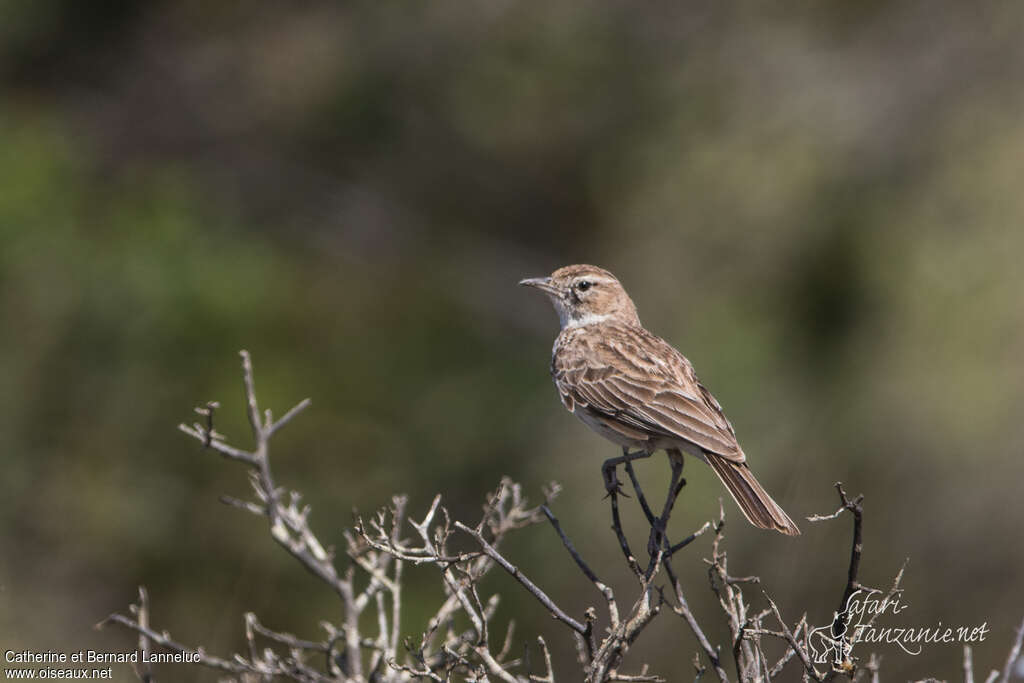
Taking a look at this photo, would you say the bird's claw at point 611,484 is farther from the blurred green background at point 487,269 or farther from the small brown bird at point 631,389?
the blurred green background at point 487,269

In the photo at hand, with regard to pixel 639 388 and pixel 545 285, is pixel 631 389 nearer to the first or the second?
pixel 639 388

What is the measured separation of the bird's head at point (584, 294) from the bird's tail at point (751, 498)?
144 cm

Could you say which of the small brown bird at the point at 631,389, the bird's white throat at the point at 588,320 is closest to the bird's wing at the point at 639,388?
the small brown bird at the point at 631,389

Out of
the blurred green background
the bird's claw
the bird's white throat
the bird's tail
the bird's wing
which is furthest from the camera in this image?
the blurred green background

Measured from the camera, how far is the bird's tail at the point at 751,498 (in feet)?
14.0

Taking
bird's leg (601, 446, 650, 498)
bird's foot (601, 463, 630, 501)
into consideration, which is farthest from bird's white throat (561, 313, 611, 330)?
bird's foot (601, 463, 630, 501)

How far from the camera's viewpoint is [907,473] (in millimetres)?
11008

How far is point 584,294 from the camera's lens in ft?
19.6

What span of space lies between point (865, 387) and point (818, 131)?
3.08 m

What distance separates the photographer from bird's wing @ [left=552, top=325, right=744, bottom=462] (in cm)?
475

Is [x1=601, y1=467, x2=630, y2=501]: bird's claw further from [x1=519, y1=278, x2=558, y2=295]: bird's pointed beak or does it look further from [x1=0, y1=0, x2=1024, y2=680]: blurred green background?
[x1=0, y1=0, x2=1024, y2=680]: blurred green background

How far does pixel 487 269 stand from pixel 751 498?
8761 millimetres

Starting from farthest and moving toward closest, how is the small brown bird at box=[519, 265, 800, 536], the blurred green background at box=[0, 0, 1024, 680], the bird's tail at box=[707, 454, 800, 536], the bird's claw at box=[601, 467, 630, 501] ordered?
the blurred green background at box=[0, 0, 1024, 680] → the small brown bird at box=[519, 265, 800, 536] → the bird's tail at box=[707, 454, 800, 536] → the bird's claw at box=[601, 467, 630, 501]

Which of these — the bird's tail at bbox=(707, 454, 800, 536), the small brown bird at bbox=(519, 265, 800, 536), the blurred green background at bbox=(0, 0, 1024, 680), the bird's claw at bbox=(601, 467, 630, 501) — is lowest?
the bird's claw at bbox=(601, 467, 630, 501)
